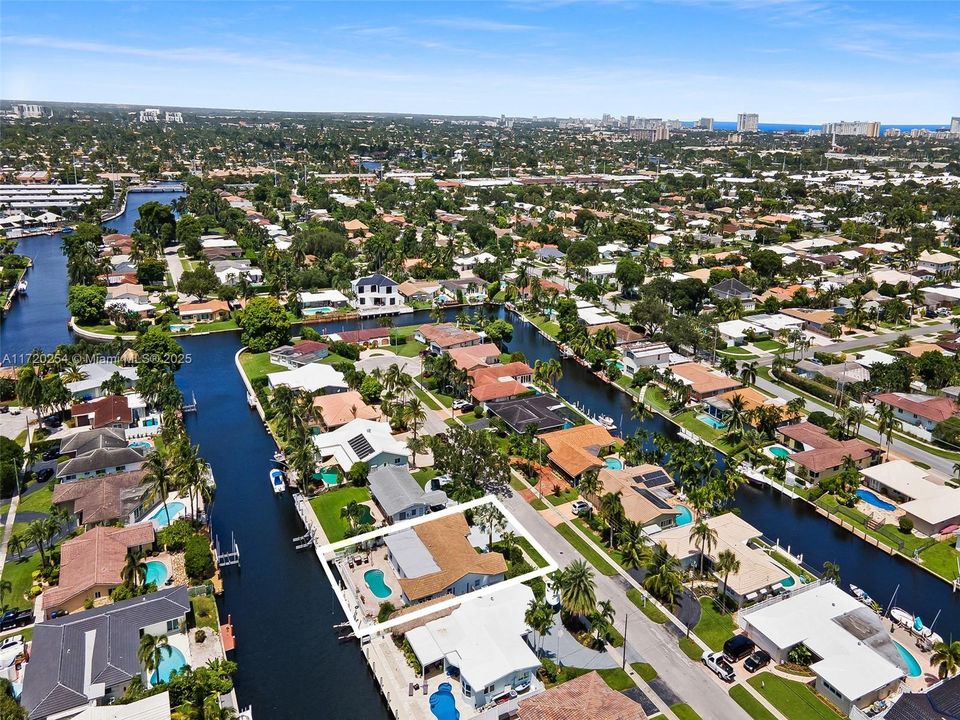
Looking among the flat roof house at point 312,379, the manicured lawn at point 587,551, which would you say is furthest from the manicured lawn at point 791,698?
the flat roof house at point 312,379

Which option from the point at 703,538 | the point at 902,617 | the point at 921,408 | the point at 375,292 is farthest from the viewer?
the point at 375,292

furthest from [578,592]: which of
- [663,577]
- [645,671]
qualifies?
[663,577]

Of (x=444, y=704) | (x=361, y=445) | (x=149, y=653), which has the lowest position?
(x=444, y=704)

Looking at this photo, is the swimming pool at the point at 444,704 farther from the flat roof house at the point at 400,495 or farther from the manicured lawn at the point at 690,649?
the flat roof house at the point at 400,495

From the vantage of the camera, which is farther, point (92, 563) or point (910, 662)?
point (92, 563)

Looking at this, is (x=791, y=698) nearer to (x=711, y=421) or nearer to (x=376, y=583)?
(x=376, y=583)

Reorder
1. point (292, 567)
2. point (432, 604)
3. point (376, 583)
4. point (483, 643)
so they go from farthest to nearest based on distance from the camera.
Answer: point (292, 567) → point (376, 583) → point (432, 604) → point (483, 643)

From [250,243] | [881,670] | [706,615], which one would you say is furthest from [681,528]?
[250,243]

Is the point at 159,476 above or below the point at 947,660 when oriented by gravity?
above
